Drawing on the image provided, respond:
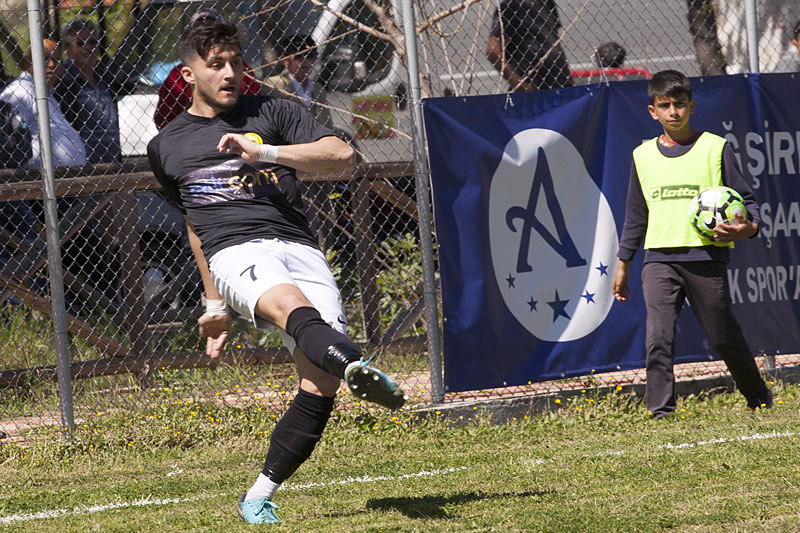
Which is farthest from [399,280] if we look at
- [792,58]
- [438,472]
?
[792,58]

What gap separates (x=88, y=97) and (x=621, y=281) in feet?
14.0

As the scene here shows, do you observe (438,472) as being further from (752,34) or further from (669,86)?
(752,34)

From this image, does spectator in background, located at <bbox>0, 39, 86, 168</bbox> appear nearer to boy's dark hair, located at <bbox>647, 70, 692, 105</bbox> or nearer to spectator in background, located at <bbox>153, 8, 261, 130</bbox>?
spectator in background, located at <bbox>153, 8, 261, 130</bbox>

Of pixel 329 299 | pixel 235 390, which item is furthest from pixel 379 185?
pixel 329 299

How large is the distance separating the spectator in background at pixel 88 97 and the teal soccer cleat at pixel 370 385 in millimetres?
4838

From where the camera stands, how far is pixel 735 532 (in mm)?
3990

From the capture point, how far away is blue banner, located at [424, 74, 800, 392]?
22.3 feet

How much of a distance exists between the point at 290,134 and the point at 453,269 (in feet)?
7.69

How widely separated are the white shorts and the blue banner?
7.59 ft

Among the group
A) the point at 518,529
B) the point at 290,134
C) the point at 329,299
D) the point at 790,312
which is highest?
the point at 290,134

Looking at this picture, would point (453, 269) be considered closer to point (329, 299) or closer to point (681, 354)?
point (681, 354)

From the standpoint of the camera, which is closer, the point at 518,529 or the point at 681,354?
the point at 518,529

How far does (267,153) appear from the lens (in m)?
4.26

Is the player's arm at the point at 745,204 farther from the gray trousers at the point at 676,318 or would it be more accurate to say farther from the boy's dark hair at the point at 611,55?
the boy's dark hair at the point at 611,55
